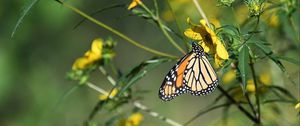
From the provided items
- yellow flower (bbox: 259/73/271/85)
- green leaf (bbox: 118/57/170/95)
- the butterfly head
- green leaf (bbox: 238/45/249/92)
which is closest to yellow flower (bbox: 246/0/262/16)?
green leaf (bbox: 238/45/249/92)

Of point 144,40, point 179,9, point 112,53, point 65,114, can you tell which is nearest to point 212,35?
point 112,53

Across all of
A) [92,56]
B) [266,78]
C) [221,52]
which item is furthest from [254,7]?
[266,78]

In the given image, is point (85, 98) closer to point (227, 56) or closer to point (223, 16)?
point (223, 16)

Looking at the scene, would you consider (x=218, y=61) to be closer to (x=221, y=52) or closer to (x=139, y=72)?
(x=221, y=52)

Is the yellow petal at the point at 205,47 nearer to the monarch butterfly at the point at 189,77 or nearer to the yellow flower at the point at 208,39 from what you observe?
the yellow flower at the point at 208,39

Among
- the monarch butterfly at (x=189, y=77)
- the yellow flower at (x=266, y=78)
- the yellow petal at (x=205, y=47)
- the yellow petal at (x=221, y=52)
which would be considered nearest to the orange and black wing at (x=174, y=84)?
the monarch butterfly at (x=189, y=77)
